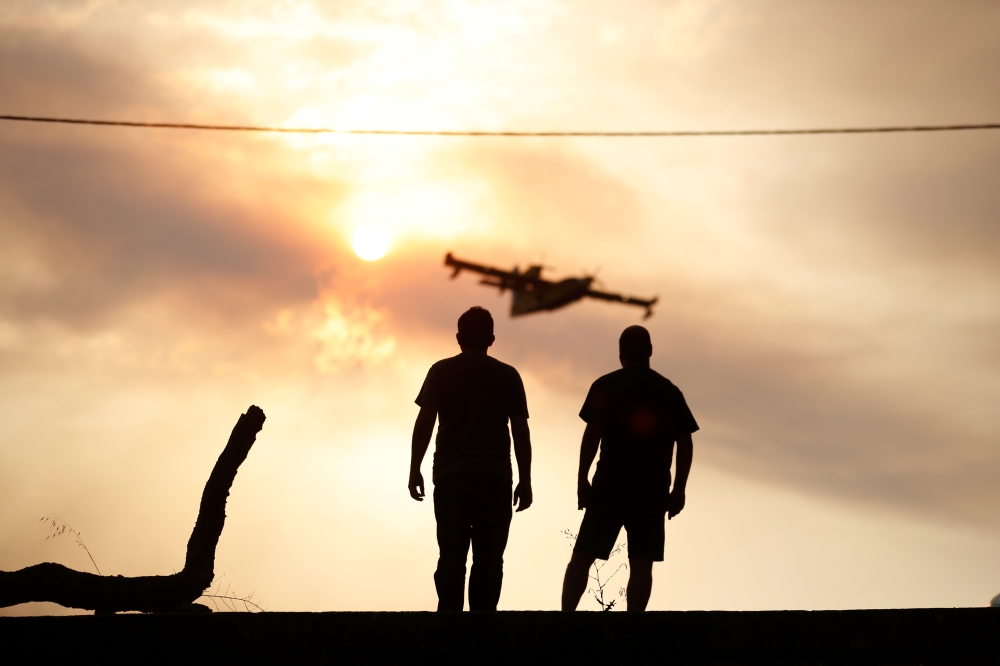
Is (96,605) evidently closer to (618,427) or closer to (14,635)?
(14,635)

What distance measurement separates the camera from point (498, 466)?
18.3 ft

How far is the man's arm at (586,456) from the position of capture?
18.5 feet

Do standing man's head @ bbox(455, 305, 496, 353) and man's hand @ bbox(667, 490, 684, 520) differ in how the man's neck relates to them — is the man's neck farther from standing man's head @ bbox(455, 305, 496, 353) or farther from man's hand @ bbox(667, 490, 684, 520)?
man's hand @ bbox(667, 490, 684, 520)

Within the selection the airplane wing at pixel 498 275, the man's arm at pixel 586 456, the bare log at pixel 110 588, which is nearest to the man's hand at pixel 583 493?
the man's arm at pixel 586 456

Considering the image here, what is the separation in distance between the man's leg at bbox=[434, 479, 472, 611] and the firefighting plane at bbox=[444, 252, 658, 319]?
932 inches

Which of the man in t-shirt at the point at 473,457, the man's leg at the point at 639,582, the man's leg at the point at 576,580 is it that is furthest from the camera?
the man in t-shirt at the point at 473,457

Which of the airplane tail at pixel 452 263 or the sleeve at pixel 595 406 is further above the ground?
the airplane tail at pixel 452 263

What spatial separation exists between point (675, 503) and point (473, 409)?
4.21ft

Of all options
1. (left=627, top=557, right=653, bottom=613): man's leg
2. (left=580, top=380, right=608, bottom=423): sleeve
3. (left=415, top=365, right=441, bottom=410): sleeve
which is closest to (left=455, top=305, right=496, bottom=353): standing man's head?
(left=415, top=365, right=441, bottom=410): sleeve

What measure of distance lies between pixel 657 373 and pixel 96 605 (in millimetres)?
3809

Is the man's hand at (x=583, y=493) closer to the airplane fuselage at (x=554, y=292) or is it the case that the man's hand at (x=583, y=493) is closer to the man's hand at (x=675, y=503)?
the man's hand at (x=675, y=503)

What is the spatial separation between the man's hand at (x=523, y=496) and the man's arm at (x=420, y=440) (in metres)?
0.57

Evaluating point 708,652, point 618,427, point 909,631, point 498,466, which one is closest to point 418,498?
point 498,466

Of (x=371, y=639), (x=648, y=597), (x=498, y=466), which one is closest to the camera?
(x=371, y=639)
